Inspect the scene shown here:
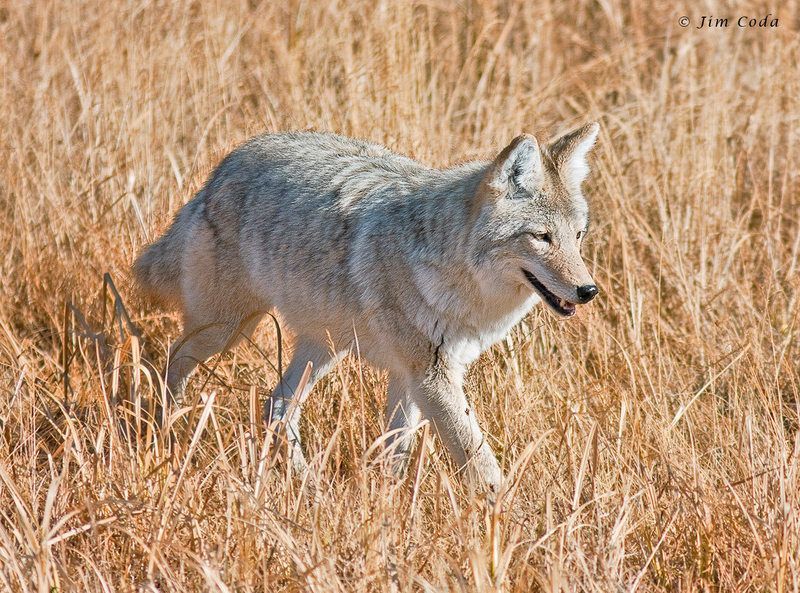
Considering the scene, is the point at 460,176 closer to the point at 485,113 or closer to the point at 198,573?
the point at 198,573

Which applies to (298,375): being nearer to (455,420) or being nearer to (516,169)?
(455,420)

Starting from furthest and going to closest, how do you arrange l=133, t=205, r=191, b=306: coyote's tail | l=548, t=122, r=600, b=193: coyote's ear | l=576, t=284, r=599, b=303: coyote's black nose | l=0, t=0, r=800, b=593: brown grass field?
l=133, t=205, r=191, b=306: coyote's tail, l=548, t=122, r=600, b=193: coyote's ear, l=576, t=284, r=599, b=303: coyote's black nose, l=0, t=0, r=800, b=593: brown grass field

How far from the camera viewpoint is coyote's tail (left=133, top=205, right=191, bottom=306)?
5039 millimetres

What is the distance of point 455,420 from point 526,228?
78 centimetres

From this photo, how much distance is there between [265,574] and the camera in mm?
3082

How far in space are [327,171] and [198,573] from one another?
2096mm

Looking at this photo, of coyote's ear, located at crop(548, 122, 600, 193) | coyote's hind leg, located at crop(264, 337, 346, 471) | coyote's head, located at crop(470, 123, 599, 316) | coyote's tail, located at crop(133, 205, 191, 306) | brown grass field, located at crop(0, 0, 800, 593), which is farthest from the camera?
coyote's tail, located at crop(133, 205, 191, 306)

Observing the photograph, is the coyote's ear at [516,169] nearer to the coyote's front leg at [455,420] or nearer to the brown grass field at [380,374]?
the coyote's front leg at [455,420]

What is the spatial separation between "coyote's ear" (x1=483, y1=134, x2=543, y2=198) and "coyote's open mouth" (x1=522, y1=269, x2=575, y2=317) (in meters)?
0.36

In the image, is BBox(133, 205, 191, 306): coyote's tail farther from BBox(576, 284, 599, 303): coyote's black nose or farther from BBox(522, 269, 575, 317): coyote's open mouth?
BBox(576, 284, 599, 303): coyote's black nose

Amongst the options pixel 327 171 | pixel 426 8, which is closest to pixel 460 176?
pixel 327 171

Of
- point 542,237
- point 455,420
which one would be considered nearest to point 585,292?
point 542,237

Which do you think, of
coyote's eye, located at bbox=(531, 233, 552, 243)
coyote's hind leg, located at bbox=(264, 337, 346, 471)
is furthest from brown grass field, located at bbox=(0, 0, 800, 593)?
coyote's eye, located at bbox=(531, 233, 552, 243)

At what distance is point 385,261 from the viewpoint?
436 centimetres
